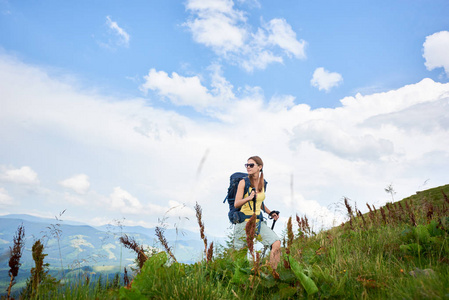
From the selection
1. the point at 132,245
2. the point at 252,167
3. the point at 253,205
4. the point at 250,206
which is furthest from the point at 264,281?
the point at 252,167

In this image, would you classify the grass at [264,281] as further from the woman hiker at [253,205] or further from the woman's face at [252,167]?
the woman's face at [252,167]

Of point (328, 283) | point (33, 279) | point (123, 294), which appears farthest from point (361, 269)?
point (33, 279)

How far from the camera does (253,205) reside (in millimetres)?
5637

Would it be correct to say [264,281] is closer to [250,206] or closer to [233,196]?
[250,206]

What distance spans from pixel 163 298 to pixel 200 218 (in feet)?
2.62

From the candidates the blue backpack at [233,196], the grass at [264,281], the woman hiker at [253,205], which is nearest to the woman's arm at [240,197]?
the woman hiker at [253,205]

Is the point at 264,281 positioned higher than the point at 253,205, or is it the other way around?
the point at 253,205

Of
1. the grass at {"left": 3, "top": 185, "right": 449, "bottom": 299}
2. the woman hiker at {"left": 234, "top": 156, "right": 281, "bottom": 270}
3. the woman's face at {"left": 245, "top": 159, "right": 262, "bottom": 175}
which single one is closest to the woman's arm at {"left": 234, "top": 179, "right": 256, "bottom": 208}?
the woman hiker at {"left": 234, "top": 156, "right": 281, "bottom": 270}

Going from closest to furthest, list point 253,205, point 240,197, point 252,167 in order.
Result: point 240,197 < point 253,205 < point 252,167

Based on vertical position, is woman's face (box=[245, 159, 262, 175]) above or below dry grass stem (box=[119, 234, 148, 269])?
above

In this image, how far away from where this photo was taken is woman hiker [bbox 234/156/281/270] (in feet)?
17.4

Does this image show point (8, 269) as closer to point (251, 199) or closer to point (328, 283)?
point (328, 283)

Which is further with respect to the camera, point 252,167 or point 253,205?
point 252,167

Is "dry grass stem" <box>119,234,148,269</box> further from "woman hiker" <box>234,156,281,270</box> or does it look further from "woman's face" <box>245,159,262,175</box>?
"woman's face" <box>245,159,262,175</box>
